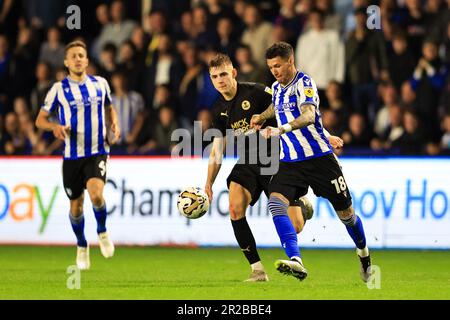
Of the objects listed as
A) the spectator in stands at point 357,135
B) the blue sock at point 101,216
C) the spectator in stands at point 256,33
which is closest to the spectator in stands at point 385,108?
the spectator in stands at point 357,135

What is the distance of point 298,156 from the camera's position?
10164mm

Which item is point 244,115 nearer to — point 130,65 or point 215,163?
point 215,163

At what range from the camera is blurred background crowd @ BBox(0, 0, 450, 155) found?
16.3 metres

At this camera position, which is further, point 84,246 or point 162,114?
point 162,114

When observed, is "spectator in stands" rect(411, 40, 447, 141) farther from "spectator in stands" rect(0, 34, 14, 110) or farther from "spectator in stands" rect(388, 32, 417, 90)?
"spectator in stands" rect(0, 34, 14, 110)

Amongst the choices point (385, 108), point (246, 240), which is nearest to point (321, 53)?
point (385, 108)

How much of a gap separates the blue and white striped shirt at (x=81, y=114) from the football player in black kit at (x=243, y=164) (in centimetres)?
223

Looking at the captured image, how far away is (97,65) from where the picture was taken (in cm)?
1867

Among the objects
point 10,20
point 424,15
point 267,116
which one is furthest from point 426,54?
point 10,20

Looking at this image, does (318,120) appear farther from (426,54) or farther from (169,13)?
(169,13)

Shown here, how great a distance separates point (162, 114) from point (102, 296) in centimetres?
799

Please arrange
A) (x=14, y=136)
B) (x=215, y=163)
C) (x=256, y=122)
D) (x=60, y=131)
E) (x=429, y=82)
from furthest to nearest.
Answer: (x=14, y=136), (x=429, y=82), (x=60, y=131), (x=215, y=163), (x=256, y=122)

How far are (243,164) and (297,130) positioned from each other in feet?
3.02

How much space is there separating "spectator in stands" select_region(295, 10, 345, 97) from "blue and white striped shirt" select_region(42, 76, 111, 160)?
5.14 m
